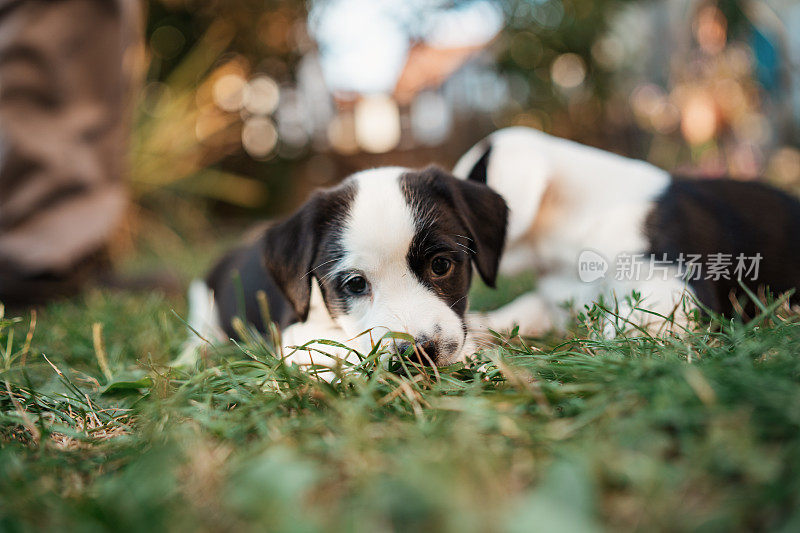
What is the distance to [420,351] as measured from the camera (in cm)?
163

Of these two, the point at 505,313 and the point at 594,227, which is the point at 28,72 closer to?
the point at 505,313

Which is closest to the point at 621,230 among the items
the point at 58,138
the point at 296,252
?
the point at 296,252

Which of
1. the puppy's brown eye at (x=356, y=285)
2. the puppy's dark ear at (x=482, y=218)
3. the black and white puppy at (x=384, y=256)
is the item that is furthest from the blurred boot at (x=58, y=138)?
the puppy's dark ear at (x=482, y=218)

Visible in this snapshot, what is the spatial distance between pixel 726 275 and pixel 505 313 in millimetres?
956

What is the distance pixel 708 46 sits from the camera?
7016mm

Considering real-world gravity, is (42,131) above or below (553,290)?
above

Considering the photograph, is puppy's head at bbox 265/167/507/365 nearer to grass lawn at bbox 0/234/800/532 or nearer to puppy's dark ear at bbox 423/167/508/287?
puppy's dark ear at bbox 423/167/508/287

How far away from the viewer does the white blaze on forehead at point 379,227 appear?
1.92 m

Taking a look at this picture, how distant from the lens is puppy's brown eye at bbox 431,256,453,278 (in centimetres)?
199

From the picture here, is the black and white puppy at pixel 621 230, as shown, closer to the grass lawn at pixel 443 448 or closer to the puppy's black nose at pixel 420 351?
the grass lawn at pixel 443 448

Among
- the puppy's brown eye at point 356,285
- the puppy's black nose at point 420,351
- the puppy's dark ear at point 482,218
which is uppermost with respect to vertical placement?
the puppy's dark ear at point 482,218

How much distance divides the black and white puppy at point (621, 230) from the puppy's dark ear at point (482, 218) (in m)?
0.40

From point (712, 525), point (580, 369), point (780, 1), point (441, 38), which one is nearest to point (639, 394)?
point (580, 369)

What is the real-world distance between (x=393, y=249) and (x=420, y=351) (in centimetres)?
43
